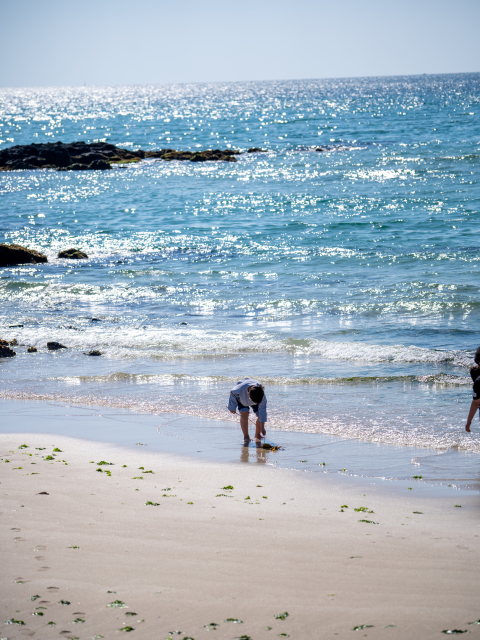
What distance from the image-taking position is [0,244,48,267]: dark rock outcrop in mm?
21297

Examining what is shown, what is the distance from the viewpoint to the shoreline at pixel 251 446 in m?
7.24

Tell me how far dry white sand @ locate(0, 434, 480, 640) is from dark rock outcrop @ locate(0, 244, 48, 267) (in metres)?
15.5

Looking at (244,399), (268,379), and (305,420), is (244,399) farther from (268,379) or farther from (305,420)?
(268,379)

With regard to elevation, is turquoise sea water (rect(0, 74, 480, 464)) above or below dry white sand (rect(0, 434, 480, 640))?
above

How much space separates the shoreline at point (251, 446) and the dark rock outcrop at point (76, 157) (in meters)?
39.7

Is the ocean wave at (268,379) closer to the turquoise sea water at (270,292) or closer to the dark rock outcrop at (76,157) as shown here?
the turquoise sea water at (270,292)

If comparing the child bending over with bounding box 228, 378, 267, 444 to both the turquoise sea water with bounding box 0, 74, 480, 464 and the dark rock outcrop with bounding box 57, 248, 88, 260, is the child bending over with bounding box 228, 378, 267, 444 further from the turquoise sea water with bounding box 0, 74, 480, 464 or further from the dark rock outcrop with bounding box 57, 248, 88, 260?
the dark rock outcrop with bounding box 57, 248, 88, 260

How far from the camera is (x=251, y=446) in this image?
331 inches

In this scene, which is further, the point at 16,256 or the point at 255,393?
the point at 16,256

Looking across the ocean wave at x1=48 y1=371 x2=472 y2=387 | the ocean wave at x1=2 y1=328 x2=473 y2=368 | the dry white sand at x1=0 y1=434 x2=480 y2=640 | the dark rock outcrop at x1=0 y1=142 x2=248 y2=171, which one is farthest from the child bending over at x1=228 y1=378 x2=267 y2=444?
the dark rock outcrop at x1=0 y1=142 x2=248 y2=171

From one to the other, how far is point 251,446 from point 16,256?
15.7m

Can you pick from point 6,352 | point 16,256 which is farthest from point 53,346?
point 16,256

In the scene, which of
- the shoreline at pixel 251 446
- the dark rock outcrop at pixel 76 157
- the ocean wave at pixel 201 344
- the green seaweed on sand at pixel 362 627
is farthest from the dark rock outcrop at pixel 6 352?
the dark rock outcrop at pixel 76 157

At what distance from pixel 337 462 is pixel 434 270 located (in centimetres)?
1206
